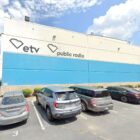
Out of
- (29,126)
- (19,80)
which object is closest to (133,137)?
(29,126)

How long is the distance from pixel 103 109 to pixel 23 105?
16.3ft

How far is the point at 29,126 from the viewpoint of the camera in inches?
323

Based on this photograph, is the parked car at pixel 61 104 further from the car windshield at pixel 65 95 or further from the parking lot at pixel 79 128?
the parking lot at pixel 79 128

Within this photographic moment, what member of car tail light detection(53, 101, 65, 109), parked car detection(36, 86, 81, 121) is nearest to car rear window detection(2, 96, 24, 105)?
parked car detection(36, 86, 81, 121)

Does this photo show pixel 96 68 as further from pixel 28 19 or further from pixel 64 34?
pixel 28 19

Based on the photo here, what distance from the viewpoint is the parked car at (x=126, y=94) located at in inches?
562

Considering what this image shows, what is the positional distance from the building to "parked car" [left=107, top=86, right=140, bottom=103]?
19.6ft

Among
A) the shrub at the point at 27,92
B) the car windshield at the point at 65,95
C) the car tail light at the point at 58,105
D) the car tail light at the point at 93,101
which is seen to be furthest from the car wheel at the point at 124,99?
the shrub at the point at 27,92

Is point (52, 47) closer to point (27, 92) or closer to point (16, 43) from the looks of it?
point (16, 43)

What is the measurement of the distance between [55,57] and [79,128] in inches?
492

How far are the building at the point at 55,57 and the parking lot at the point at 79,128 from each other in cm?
802

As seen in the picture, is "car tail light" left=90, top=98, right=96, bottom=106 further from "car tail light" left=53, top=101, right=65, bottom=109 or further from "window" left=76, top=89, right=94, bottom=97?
"car tail light" left=53, top=101, right=65, bottom=109

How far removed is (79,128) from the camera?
7973mm

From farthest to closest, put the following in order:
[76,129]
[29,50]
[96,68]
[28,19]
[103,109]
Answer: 1. [96,68]
2. [28,19]
3. [29,50]
4. [103,109]
5. [76,129]
